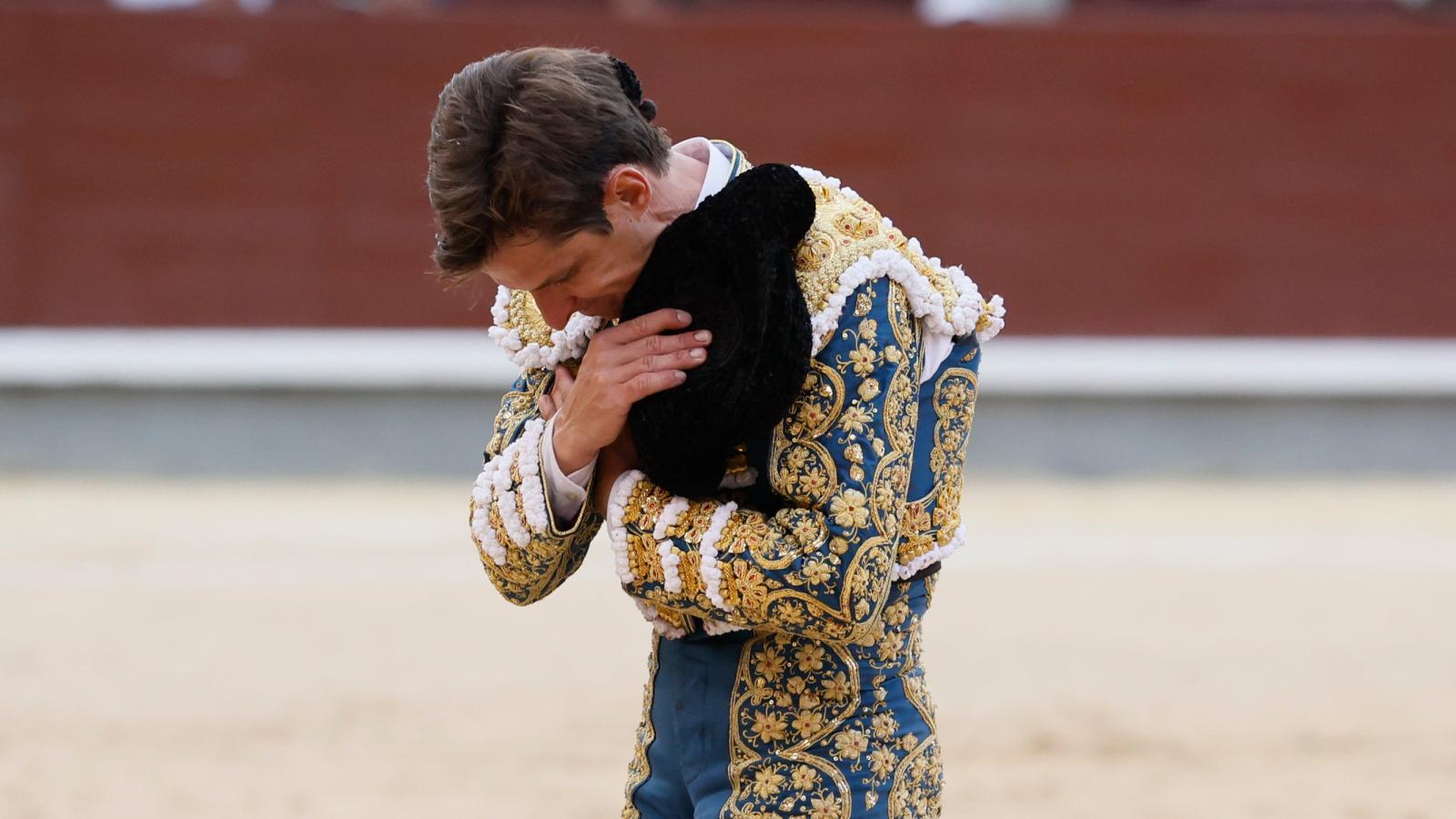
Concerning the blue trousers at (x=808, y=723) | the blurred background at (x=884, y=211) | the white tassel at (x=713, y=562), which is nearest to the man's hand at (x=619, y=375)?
the white tassel at (x=713, y=562)

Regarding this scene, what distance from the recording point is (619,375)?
127 cm

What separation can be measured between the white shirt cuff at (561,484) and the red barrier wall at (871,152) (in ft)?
18.7

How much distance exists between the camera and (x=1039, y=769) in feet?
11.3

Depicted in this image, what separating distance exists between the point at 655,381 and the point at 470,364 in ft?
18.9

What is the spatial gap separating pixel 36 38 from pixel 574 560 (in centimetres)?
638

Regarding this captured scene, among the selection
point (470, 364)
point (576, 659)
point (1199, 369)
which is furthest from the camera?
point (1199, 369)

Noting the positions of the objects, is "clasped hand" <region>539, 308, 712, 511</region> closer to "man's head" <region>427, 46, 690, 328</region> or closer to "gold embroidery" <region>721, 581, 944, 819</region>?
"man's head" <region>427, 46, 690, 328</region>

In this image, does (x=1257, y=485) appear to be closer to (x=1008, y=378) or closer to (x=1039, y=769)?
(x=1008, y=378)

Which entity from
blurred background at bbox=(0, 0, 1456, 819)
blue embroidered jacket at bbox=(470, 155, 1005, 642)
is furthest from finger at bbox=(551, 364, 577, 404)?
blurred background at bbox=(0, 0, 1456, 819)

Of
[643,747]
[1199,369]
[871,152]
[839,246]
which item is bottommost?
[643,747]

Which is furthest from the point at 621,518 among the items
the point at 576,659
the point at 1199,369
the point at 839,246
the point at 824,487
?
the point at 1199,369

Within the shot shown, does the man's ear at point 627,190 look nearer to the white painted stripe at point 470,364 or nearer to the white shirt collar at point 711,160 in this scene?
the white shirt collar at point 711,160

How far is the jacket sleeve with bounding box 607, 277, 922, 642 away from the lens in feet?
4.05

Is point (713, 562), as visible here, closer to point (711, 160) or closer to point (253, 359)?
point (711, 160)
